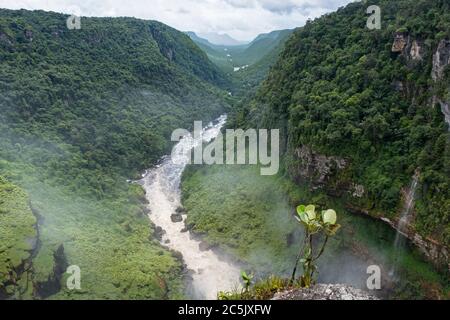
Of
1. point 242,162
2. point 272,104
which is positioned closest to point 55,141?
point 242,162

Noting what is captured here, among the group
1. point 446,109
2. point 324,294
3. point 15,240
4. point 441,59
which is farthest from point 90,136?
point 324,294

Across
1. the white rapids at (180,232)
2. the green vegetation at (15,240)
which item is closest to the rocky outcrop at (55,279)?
the green vegetation at (15,240)

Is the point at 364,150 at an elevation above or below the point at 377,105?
below

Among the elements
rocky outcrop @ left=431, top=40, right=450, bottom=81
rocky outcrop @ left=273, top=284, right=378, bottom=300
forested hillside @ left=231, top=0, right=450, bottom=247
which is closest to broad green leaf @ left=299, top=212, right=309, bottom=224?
rocky outcrop @ left=273, top=284, right=378, bottom=300

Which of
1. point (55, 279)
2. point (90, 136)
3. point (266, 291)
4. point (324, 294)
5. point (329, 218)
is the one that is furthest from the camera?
point (90, 136)

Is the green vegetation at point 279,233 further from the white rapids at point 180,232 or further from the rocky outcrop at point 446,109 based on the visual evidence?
the rocky outcrop at point 446,109

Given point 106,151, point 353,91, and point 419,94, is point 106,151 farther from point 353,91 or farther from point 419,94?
point 419,94

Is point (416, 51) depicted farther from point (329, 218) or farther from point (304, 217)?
point (304, 217)
